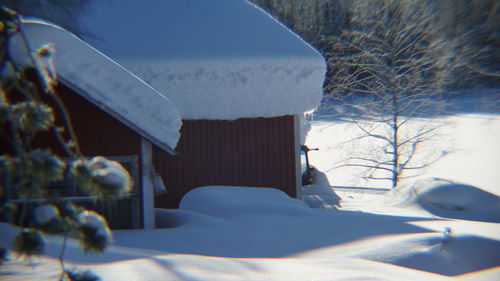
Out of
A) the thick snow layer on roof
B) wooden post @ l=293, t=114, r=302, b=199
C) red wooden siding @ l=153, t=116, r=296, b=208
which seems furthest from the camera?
wooden post @ l=293, t=114, r=302, b=199

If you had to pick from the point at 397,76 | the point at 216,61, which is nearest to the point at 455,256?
the point at 216,61

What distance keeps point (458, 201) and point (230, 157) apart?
5.45 metres

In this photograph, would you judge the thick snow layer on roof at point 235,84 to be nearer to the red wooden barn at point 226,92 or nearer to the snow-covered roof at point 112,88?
the red wooden barn at point 226,92

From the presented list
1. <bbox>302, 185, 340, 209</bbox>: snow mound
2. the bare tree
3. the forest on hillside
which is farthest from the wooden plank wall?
the forest on hillside

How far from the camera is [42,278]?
9.48 feet

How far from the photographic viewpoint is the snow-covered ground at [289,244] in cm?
356

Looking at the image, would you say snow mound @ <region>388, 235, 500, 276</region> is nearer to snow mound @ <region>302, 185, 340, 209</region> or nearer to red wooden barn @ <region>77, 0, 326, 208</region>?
red wooden barn @ <region>77, 0, 326, 208</region>

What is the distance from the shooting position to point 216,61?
9359mm

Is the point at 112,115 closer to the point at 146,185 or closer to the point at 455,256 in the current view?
the point at 146,185

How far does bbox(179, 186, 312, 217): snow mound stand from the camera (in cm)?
709

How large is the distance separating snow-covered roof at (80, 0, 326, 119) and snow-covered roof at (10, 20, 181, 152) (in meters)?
3.21

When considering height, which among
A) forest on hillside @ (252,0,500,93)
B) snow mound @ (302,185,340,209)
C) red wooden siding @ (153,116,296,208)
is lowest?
snow mound @ (302,185,340,209)

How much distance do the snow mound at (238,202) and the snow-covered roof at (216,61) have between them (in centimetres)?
210

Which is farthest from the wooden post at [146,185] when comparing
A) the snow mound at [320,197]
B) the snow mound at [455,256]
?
the snow mound at [320,197]
